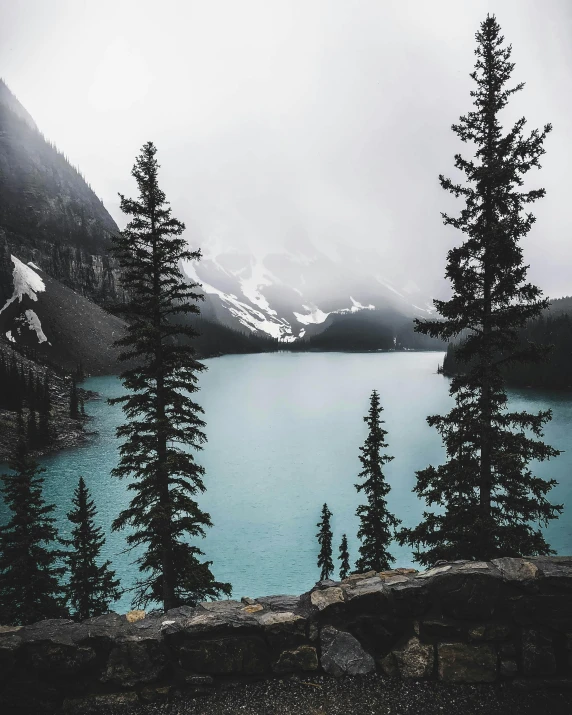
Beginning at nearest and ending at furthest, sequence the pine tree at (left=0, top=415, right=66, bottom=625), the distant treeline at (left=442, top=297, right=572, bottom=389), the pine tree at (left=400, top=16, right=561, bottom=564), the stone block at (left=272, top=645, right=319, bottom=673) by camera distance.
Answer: the stone block at (left=272, top=645, right=319, bottom=673) < the pine tree at (left=400, top=16, right=561, bottom=564) < the pine tree at (left=0, top=415, right=66, bottom=625) < the distant treeline at (left=442, top=297, right=572, bottom=389)

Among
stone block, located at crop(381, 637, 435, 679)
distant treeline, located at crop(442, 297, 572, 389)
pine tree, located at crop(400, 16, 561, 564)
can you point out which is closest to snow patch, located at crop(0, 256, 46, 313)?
distant treeline, located at crop(442, 297, 572, 389)

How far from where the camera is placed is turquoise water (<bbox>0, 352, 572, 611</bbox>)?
1560 inches

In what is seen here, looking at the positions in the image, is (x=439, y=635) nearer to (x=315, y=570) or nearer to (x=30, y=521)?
(x=30, y=521)

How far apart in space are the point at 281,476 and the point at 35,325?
162476 millimetres

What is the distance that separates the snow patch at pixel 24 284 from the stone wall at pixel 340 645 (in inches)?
8266

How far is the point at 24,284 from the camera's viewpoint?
188 m

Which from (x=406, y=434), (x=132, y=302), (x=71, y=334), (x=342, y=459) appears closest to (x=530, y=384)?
(x=406, y=434)

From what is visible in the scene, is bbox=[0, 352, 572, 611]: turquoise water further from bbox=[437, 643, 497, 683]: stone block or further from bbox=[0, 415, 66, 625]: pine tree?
bbox=[437, 643, 497, 683]: stone block

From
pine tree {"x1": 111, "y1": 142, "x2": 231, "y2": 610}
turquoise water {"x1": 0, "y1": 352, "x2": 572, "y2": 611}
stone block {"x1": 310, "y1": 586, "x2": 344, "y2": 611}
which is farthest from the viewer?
turquoise water {"x1": 0, "y1": 352, "x2": 572, "y2": 611}

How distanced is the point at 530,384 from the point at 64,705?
161m

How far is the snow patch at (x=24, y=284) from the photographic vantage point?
181500 millimetres

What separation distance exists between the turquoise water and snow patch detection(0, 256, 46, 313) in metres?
98.2

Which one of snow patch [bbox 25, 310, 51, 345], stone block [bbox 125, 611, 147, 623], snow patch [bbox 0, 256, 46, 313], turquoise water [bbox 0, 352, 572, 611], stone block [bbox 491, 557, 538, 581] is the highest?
snow patch [bbox 0, 256, 46, 313]

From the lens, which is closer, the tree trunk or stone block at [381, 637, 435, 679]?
stone block at [381, 637, 435, 679]
